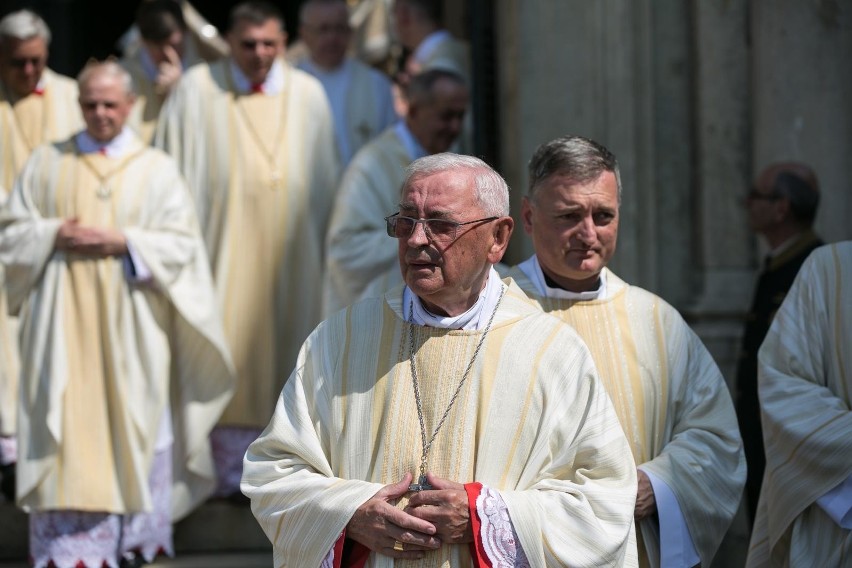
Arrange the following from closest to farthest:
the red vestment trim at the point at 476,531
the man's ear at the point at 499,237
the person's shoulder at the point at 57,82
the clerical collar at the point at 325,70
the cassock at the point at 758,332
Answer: the red vestment trim at the point at 476,531 < the man's ear at the point at 499,237 < the cassock at the point at 758,332 < the person's shoulder at the point at 57,82 < the clerical collar at the point at 325,70

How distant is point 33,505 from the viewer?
21.6 feet

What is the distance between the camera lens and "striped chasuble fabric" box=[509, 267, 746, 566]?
179 inches

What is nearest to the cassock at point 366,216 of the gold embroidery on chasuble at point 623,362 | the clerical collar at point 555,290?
the clerical collar at point 555,290

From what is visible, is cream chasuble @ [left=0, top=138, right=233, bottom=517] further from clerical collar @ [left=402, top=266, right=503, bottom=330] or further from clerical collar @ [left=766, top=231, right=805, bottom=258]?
clerical collar @ [left=402, top=266, right=503, bottom=330]

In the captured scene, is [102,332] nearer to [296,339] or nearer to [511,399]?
[296,339]

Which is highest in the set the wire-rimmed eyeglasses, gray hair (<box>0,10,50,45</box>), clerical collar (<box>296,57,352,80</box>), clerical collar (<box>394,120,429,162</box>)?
gray hair (<box>0,10,50,45</box>)

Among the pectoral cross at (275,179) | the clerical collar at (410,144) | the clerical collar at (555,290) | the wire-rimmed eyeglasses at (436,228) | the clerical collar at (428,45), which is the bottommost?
Answer: the clerical collar at (555,290)

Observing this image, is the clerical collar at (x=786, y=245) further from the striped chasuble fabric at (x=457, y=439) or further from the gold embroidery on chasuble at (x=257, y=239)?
the striped chasuble fabric at (x=457, y=439)

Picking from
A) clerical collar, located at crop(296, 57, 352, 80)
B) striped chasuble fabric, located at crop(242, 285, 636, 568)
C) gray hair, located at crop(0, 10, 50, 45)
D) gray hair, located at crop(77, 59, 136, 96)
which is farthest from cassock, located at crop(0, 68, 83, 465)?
striped chasuble fabric, located at crop(242, 285, 636, 568)

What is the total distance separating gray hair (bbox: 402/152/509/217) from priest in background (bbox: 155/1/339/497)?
375cm

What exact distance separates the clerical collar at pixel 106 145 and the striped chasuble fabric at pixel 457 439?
10.4ft

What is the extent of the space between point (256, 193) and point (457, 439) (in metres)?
4.00

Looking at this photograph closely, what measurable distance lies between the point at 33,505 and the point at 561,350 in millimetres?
3335

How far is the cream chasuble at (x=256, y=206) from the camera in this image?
7676 mm
